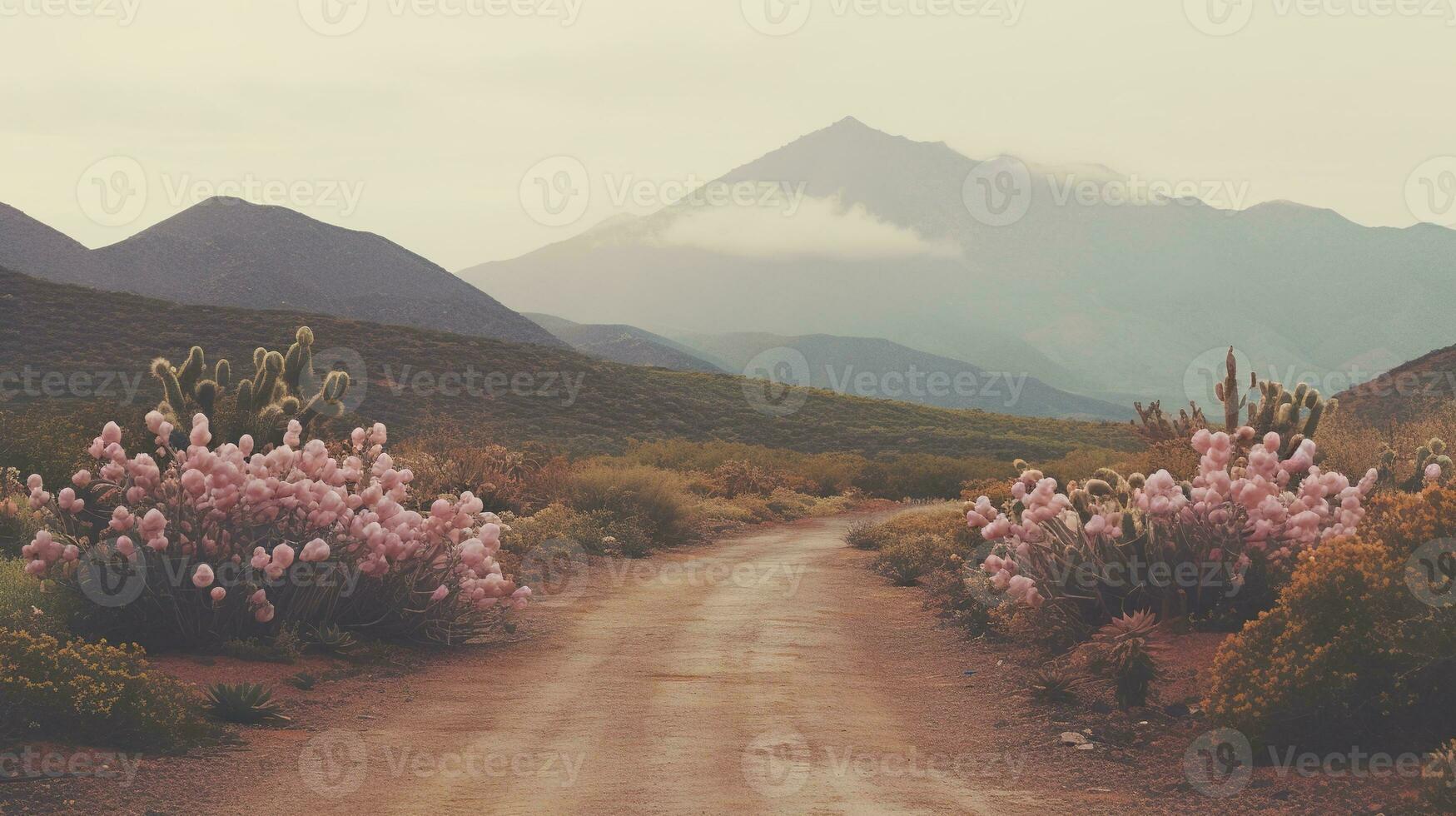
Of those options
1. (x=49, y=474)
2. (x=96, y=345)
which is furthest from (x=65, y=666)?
(x=96, y=345)

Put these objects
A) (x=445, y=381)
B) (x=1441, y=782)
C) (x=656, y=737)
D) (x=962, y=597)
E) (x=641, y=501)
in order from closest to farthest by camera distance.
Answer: (x=1441, y=782) → (x=656, y=737) → (x=962, y=597) → (x=641, y=501) → (x=445, y=381)

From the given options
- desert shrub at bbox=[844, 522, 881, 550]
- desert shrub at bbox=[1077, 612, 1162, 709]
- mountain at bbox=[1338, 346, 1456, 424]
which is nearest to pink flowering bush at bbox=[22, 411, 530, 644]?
desert shrub at bbox=[1077, 612, 1162, 709]

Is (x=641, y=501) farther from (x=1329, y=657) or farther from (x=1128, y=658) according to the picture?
(x=1329, y=657)

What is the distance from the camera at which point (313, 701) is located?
8398 mm

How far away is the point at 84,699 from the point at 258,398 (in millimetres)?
9386

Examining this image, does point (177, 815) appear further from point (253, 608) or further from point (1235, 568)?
point (1235, 568)

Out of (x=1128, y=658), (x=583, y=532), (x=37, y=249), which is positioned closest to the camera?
(x=1128, y=658)

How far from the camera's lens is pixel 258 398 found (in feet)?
50.7

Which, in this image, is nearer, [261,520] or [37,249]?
[261,520]

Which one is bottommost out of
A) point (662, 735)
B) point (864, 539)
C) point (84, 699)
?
point (864, 539)

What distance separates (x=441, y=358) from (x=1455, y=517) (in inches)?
2214

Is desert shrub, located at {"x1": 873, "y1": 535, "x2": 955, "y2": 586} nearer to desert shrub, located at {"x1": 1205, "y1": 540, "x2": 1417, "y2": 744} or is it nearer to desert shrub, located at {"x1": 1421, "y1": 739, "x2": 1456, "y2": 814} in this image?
desert shrub, located at {"x1": 1205, "y1": 540, "x2": 1417, "y2": 744}

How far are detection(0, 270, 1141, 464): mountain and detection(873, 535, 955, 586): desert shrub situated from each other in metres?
25.4

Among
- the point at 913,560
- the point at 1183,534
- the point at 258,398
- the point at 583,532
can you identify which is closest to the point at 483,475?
the point at 583,532
